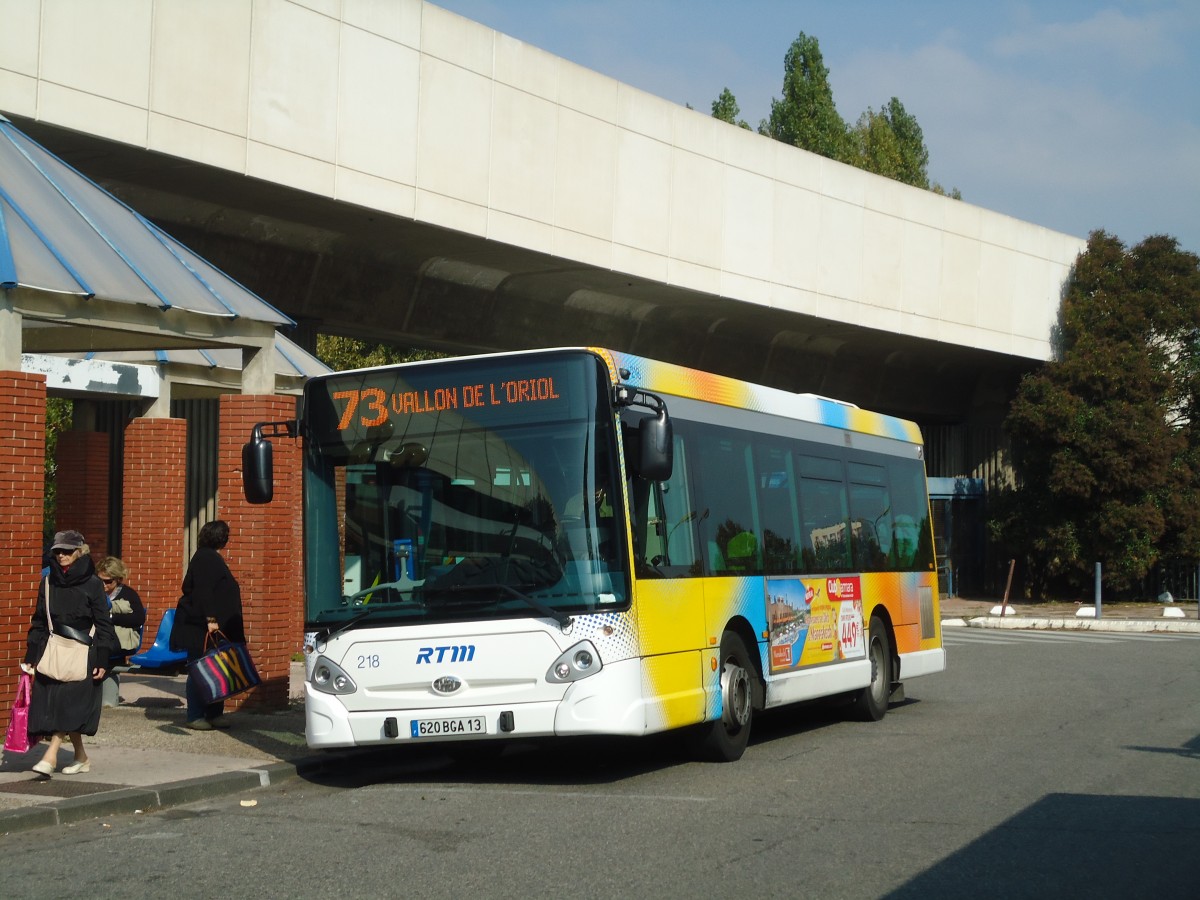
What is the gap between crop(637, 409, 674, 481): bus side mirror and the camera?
983 cm

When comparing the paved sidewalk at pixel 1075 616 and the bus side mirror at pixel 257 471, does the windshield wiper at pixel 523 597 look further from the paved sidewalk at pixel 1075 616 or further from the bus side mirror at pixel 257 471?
the paved sidewalk at pixel 1075 616

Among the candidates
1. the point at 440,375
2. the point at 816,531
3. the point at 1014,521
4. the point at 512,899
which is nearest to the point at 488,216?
the point at 816,531

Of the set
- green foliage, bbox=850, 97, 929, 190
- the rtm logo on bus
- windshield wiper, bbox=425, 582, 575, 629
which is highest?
green foliage, bbox=850, 97, 929, 190

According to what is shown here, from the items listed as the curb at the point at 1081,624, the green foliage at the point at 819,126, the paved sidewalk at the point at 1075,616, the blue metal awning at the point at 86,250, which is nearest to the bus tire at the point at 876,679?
the blue metal awning at the point at 86,250

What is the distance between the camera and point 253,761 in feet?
36.5

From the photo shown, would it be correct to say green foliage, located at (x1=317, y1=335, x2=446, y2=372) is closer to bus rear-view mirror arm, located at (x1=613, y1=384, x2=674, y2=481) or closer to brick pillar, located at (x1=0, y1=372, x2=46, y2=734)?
brick pillar, located at (x1=0, y1=372, x2=46, y2=734)

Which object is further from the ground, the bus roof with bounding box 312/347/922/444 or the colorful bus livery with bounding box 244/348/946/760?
the bus roof with bounding box 312/347/922/444

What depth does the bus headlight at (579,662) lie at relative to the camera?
32.7 feet

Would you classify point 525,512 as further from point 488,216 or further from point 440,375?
point 488,216

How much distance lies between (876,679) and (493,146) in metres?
12.1

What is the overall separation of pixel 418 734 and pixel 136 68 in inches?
448

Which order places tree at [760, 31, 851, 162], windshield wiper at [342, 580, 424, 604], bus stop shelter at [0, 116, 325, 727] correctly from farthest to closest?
tree at [760, 31, 851, 162] < bus stop shelter at [0, 116, 325, 727] < windshield wiper at [342, 580, 424, 604]

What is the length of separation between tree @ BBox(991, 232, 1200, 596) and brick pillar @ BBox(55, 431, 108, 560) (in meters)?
24.0

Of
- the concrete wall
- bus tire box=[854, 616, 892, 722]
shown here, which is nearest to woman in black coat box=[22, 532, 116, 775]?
bus tire box=[854, 616, 892, 722]
